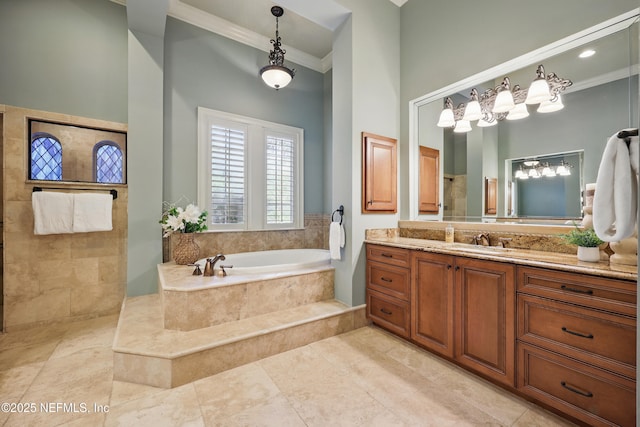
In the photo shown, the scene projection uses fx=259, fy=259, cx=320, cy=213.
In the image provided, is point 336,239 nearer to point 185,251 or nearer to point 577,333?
point 185,251

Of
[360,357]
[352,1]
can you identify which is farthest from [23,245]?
[352,1]

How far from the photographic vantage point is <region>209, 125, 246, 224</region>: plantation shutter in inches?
134

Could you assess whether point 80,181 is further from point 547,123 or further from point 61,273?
point 547,123

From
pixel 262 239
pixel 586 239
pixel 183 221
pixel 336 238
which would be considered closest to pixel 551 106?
pixel 586 239

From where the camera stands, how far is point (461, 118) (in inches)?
103

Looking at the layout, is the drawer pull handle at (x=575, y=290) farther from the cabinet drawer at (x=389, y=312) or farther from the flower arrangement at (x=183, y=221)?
the flower arrangement at (x=183, y=221)

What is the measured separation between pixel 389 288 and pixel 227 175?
8.15 feet

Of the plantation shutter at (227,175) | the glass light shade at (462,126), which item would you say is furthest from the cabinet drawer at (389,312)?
the plantation shutter at (227,175)

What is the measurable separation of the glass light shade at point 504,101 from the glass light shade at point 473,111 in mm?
204

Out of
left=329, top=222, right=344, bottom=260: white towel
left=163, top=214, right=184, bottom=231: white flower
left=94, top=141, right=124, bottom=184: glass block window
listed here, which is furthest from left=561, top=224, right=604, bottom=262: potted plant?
left=94, top=141, right=124, bottom=184: glass block window

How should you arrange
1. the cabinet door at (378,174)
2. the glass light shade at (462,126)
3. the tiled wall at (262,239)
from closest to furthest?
the glass light shade at (462,126) < the cabinet door at (378,174) < the tiled wall at (262,239)

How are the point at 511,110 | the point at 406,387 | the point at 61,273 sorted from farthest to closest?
the point at 61,273 → the point at 511,110 → the point at 406,387

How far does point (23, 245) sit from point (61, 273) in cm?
41

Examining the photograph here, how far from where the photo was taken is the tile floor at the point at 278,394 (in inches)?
58.1
